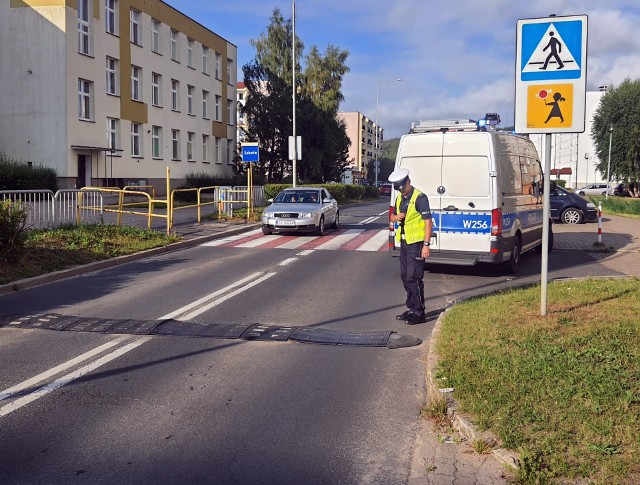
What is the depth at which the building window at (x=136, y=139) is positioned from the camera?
38.0m

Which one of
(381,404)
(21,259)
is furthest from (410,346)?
(21,259)

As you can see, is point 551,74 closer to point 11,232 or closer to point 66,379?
point 66,379

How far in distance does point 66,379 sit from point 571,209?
77.7 ft

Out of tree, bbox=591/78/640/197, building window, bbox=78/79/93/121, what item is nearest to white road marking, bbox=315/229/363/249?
building window, bbox=78/79/93/121

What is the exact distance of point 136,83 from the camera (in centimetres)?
3853

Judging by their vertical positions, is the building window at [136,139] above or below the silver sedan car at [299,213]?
above

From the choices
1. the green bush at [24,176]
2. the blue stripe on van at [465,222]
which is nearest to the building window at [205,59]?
the green bush at [24,176]

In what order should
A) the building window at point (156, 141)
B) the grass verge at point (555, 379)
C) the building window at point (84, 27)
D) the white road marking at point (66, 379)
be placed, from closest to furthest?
1. the grass verge at point (555, 379)
2. the white road marking at point (66, 379)
3. the building window at point (84, 27)
4. the building window at point (156, 141)

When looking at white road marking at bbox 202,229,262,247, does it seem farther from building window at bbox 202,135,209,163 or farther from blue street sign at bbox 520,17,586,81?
building window at bbox 202,135,209,163

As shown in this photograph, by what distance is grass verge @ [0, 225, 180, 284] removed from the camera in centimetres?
1137

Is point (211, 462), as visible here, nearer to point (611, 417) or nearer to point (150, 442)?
point (150, 442)

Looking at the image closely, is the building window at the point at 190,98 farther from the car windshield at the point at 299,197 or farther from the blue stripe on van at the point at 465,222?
the blue stripe on van at the point at 465,222

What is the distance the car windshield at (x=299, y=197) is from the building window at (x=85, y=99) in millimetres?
16476

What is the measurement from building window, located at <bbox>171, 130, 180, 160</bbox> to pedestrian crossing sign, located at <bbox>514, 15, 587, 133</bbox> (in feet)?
123
